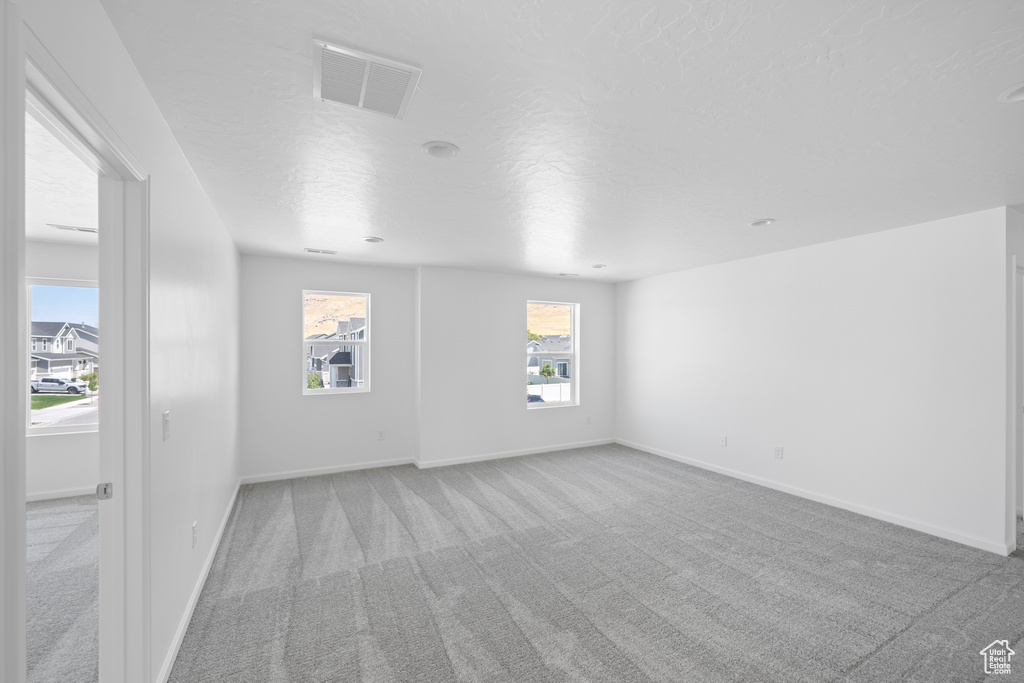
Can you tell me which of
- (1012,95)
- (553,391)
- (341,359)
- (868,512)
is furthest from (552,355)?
(1012,95)

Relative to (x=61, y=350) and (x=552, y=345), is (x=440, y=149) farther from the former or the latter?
(x=61, y=350)

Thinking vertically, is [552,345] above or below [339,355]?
above

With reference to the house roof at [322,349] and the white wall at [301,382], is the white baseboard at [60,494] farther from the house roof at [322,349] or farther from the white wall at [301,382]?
the house roof at [322,349]

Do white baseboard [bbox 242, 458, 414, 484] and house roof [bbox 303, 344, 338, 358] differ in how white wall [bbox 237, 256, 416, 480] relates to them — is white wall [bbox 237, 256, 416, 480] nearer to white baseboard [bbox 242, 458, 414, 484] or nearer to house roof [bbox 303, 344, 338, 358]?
white baseboard [bbox 242, 458, 414, 484]

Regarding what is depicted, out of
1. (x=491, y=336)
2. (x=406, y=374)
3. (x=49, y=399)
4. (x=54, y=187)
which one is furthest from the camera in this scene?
(x=491, y=336)

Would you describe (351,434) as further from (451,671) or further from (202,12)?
(202,12)

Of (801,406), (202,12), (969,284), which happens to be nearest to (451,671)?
(202,12)

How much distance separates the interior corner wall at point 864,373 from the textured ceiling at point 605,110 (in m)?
0.55

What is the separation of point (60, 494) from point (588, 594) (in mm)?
4995

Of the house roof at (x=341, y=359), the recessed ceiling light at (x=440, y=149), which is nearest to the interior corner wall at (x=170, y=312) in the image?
the recessed ceiling light at (x=440, y=149)

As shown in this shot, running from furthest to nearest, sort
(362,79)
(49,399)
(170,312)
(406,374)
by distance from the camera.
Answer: (406,374) < (49,399) < (170,312) < (362,79)

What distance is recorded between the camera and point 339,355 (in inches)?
206

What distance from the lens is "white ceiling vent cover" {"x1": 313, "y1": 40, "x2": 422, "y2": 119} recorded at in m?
1.46

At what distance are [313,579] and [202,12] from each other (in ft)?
9.35
